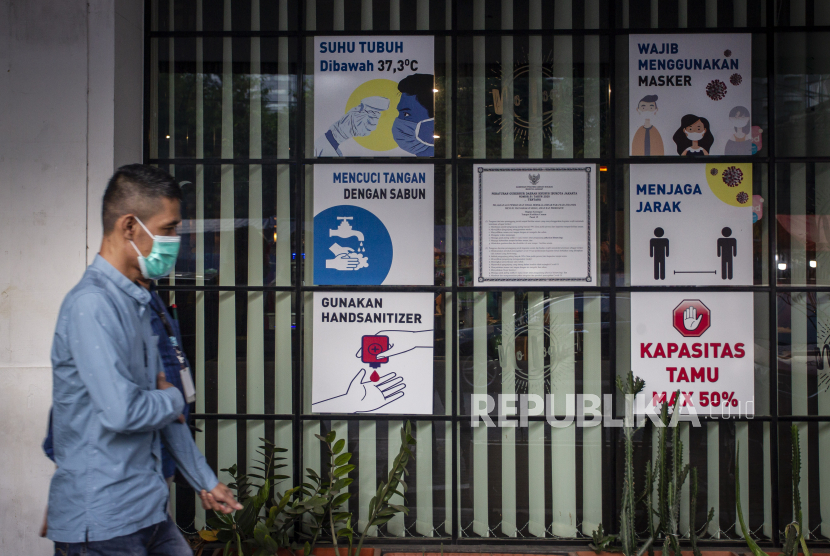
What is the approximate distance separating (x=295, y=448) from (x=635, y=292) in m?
2.55

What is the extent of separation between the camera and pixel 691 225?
3.81 m

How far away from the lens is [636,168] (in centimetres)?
384

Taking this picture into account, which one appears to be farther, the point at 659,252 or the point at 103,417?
the point at 659,252

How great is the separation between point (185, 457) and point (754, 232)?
372 centimetres

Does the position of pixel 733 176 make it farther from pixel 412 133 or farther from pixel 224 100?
pixel 224 100

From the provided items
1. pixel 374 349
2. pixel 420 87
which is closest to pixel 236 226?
pixel 374 349

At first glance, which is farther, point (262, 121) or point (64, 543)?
point (262, 121)

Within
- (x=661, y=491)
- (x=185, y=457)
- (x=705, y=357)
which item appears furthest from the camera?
(x=705, y=357)

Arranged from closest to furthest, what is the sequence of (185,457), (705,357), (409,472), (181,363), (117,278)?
(117,278)
(185,457)
(181,363)
(705,357)
(409,472)

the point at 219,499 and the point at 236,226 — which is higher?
the point at 236,226

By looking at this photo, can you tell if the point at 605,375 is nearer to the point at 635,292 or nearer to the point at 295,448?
the point at 635,292

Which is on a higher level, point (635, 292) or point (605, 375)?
point (635, 292)

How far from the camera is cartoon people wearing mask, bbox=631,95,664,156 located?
12.6ft

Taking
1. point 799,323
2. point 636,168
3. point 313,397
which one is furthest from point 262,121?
point 799,323
